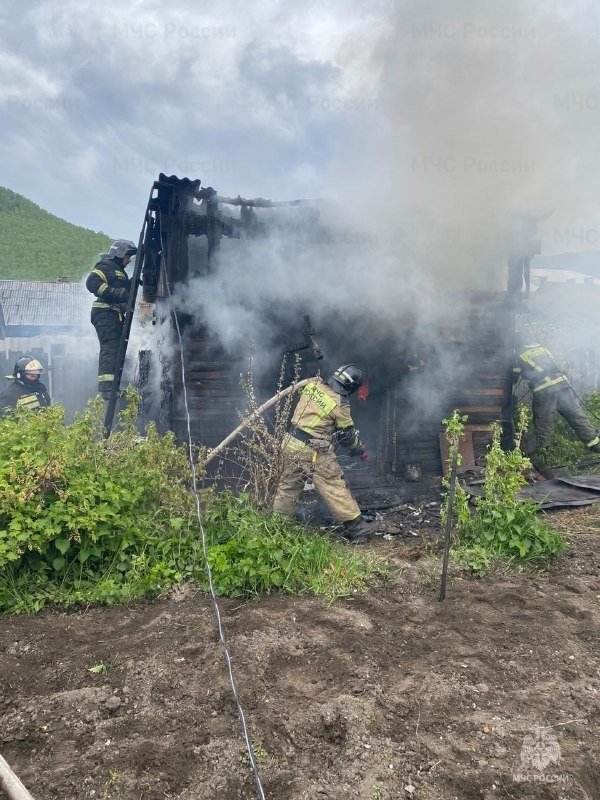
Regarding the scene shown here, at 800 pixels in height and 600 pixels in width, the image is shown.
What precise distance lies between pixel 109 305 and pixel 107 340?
53 centimetres

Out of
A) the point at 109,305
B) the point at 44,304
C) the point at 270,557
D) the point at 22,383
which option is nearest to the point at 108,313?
the point at 109,305

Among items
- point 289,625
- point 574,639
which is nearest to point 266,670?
point 289,625

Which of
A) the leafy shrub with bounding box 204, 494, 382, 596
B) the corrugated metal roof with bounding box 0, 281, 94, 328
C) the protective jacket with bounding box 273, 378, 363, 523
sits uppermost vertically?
the corrugated metal roof with bounding box 0, 281, 94, 328

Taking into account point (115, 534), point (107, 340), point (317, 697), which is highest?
point (107, 340)

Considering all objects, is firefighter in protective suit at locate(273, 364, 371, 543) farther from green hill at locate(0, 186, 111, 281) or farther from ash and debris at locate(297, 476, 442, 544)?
green hill at locate(0, 186, 111, 281)

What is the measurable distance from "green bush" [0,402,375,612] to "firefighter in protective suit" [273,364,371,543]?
2.42 ft

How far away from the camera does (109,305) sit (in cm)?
820

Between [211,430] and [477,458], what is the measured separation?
3.98m

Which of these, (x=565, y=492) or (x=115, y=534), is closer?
(x=115, y=534)

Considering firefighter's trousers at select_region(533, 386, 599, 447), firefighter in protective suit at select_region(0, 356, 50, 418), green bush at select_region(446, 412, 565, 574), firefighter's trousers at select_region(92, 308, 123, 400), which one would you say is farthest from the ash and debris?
firefighter in protective suit at select_region(0, 356, 50, 418)

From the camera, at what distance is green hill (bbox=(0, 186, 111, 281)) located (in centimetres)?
4975

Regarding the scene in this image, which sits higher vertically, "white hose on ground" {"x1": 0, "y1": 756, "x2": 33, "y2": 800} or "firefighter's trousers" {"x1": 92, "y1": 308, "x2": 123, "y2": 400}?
"firefighter's trousers" {"x1": 92, "y1": 308, "x2": 123, "y2": 400}

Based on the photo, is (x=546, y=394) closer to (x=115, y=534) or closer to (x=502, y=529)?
(x=502, y=529)

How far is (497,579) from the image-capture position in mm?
4461
